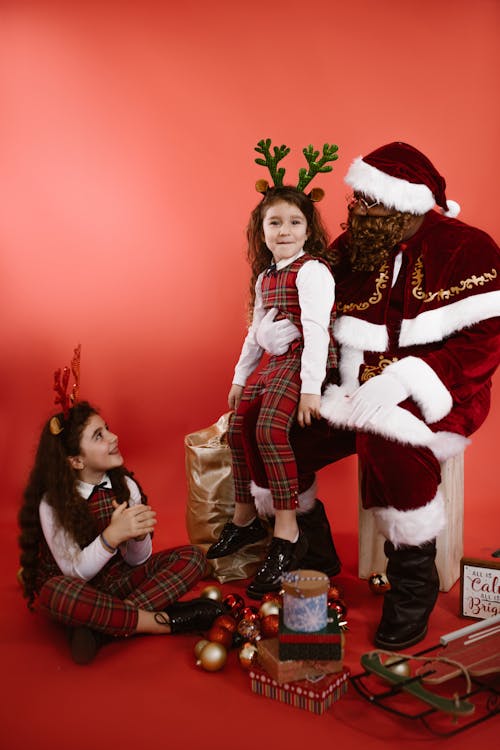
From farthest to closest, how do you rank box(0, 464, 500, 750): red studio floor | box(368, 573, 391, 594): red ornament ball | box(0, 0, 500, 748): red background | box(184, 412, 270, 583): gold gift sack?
1. box(0, 0, 500, 748): red background
2. box(184, 412, 270, 583): gold gift sack
3. box(368, 573, 391, 594): red ornament ball
4. box(0, 464, 500, 750): red studio floor

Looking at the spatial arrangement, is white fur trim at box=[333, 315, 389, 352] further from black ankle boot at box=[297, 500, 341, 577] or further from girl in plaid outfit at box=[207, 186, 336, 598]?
black ankle boot at box=[297, 500, 341, 577]

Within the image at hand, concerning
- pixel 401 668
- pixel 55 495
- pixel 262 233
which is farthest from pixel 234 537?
pixel 262 233

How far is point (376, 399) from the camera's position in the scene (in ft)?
7.90

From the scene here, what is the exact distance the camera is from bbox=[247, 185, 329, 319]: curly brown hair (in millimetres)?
2787

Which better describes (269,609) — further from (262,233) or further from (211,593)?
(262,233)

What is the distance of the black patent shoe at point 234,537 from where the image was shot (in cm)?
286

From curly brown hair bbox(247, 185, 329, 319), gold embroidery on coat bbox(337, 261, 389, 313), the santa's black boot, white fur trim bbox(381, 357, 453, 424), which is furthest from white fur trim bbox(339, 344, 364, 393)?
the santa's black boot

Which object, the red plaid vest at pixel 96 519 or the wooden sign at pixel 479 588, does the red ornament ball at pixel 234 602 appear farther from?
the wooden sign at pixel 479 588

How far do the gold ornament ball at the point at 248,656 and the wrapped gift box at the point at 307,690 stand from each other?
0.07 metres

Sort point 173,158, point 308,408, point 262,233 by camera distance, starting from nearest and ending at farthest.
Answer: point 308,408
point 262,233
point 173,158

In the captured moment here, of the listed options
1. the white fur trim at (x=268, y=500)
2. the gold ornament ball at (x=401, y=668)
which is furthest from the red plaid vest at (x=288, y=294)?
the gold ornament ball at (x=401, y=668)

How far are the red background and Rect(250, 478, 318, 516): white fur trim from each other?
2.54ft

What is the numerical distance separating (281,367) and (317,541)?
677 millimetres

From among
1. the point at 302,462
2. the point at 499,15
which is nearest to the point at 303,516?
the point at 302,462
